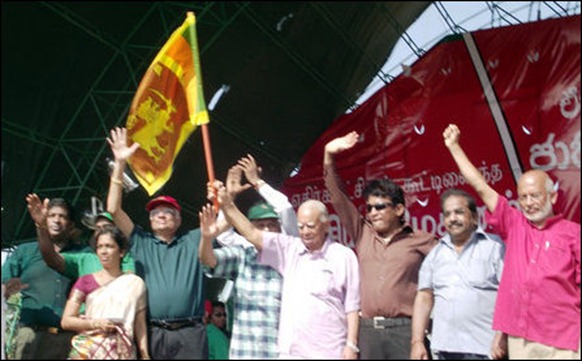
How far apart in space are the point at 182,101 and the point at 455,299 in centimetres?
218

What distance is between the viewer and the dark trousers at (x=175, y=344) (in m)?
5.07

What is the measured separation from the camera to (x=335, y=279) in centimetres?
473

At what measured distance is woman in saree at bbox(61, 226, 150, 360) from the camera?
4902 mm

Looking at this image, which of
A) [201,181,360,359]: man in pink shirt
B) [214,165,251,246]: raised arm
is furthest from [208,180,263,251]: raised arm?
[214,165,251,246]: raised arm

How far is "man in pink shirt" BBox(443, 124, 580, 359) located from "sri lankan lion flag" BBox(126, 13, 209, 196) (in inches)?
87.1

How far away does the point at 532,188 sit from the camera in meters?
4.54

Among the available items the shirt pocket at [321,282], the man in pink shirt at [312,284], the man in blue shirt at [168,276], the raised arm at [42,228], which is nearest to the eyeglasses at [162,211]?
the man in blue shirt at [168,276]

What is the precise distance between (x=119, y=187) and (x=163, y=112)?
0.81 meters

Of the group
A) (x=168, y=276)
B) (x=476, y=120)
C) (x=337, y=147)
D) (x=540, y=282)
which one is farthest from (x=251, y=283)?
(x=476, y=120)

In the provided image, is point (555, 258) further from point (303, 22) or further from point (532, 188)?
point (303, 22)

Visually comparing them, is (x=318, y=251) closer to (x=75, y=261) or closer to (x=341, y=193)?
(x=341, y=193)

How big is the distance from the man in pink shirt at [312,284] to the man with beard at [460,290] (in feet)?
1.22

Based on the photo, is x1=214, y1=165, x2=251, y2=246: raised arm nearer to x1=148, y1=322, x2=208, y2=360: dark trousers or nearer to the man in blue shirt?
the man in blue shirt

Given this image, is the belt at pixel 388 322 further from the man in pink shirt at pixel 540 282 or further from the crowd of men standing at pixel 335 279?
the man in pink shirt at pixel 540 282
